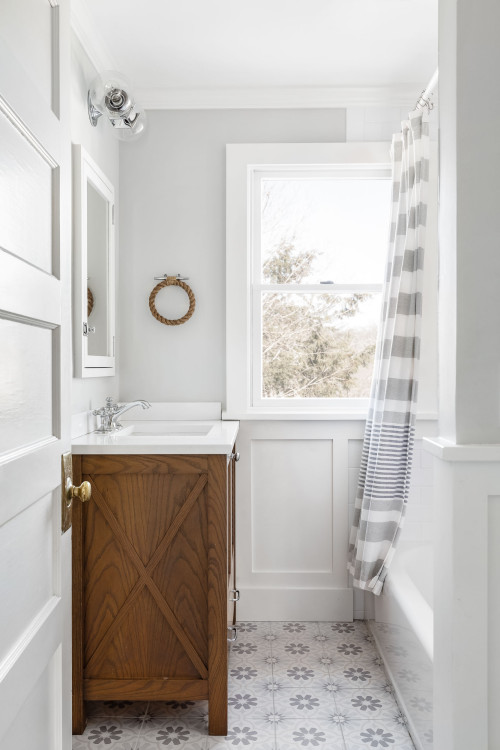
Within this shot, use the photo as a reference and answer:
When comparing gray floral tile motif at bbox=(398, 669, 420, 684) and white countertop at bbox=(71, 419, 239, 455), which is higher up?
white countertop at bbox=(71, 419, 239, 455)

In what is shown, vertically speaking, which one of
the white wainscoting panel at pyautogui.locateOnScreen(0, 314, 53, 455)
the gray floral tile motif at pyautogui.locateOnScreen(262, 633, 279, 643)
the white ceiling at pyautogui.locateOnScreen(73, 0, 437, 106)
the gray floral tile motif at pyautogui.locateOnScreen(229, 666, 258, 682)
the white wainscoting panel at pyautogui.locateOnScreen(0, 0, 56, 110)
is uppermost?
the white ceiling at pyautogui.locateOnScreen(73, 0, 437, 106)

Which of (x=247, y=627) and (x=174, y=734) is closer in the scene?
(x=174, y=734)

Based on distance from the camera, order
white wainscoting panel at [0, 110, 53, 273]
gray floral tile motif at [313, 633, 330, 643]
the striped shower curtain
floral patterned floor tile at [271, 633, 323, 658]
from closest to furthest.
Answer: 1. white wainscoting panel at [0, 110, 53, 273]
2. the striped shower curtain
3. floral patterned floor tile at [271, 633, 323, 658]
4. gray floral tile motif at [313, 633, 330, 643]

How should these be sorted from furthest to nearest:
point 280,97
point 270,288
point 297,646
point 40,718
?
point 270,288 < point 280,97 < point 297,646 < point 40,718

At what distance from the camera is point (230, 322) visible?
2.80 meters

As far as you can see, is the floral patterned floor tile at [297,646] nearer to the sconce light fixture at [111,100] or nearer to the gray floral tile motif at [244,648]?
the gray floral tile motif at [244,648]

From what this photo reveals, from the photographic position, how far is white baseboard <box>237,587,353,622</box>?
278 cm

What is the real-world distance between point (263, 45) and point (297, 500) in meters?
2.02

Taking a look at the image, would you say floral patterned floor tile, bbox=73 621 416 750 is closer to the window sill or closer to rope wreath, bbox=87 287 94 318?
the window sill

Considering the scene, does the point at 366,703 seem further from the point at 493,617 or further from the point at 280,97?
the point at 280,97

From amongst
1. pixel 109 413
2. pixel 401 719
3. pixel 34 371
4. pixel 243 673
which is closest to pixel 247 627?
pixel 243 673

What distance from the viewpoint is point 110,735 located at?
1912mm

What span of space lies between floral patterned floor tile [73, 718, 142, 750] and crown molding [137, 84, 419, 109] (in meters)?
2.61

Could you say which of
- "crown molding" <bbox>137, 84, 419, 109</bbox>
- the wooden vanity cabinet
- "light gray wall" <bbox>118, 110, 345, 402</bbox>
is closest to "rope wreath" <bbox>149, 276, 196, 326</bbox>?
"light gray wall" <bbox>118, 110, 345, 402</bbox>
